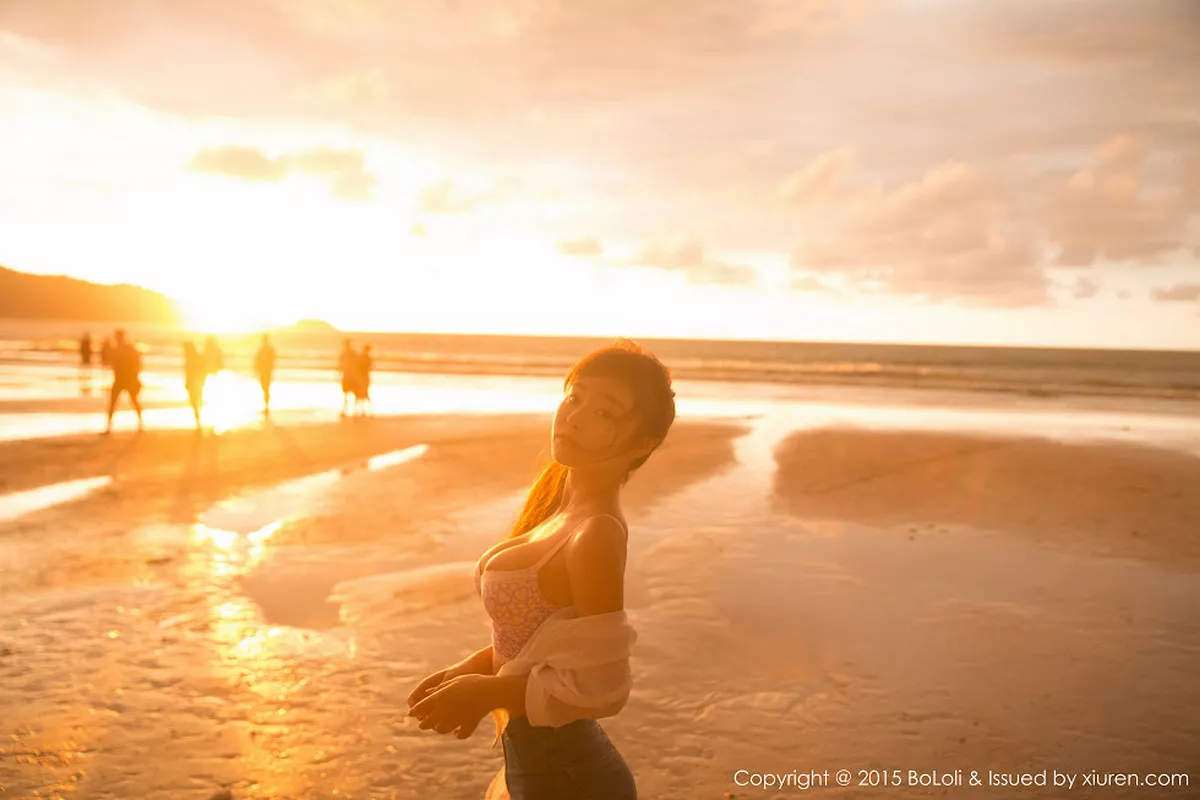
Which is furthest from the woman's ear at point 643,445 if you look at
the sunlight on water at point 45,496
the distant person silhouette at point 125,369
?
the distant person silhouette at point 125,369

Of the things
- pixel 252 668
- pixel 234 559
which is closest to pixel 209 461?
pixel 234 559

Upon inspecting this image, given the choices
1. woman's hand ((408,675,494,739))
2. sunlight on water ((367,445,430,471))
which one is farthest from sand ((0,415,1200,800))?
woman's hand ((408,675,494,739))

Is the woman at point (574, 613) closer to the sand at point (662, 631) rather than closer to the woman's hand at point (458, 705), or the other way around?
the woman's hand at point (458, 705)

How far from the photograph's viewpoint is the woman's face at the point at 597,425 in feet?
6.87

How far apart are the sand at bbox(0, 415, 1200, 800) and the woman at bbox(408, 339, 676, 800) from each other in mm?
2349

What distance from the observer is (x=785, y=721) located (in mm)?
4977

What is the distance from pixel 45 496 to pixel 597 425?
482 inches

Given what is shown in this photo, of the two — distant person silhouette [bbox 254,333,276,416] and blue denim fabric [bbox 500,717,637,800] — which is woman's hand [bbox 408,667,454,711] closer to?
blue denim fabric [bbox 500,717,637,800]

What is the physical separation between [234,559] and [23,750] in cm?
393

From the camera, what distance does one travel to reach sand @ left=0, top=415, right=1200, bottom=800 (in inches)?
177

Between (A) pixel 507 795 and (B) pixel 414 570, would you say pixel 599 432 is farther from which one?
(B) pixel 414 570

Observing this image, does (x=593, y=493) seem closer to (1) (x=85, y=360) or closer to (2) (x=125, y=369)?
(2) (x=125, y=369)

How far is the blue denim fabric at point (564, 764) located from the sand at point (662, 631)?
230 cm

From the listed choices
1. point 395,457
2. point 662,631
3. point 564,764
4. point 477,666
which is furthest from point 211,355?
point 564,764
